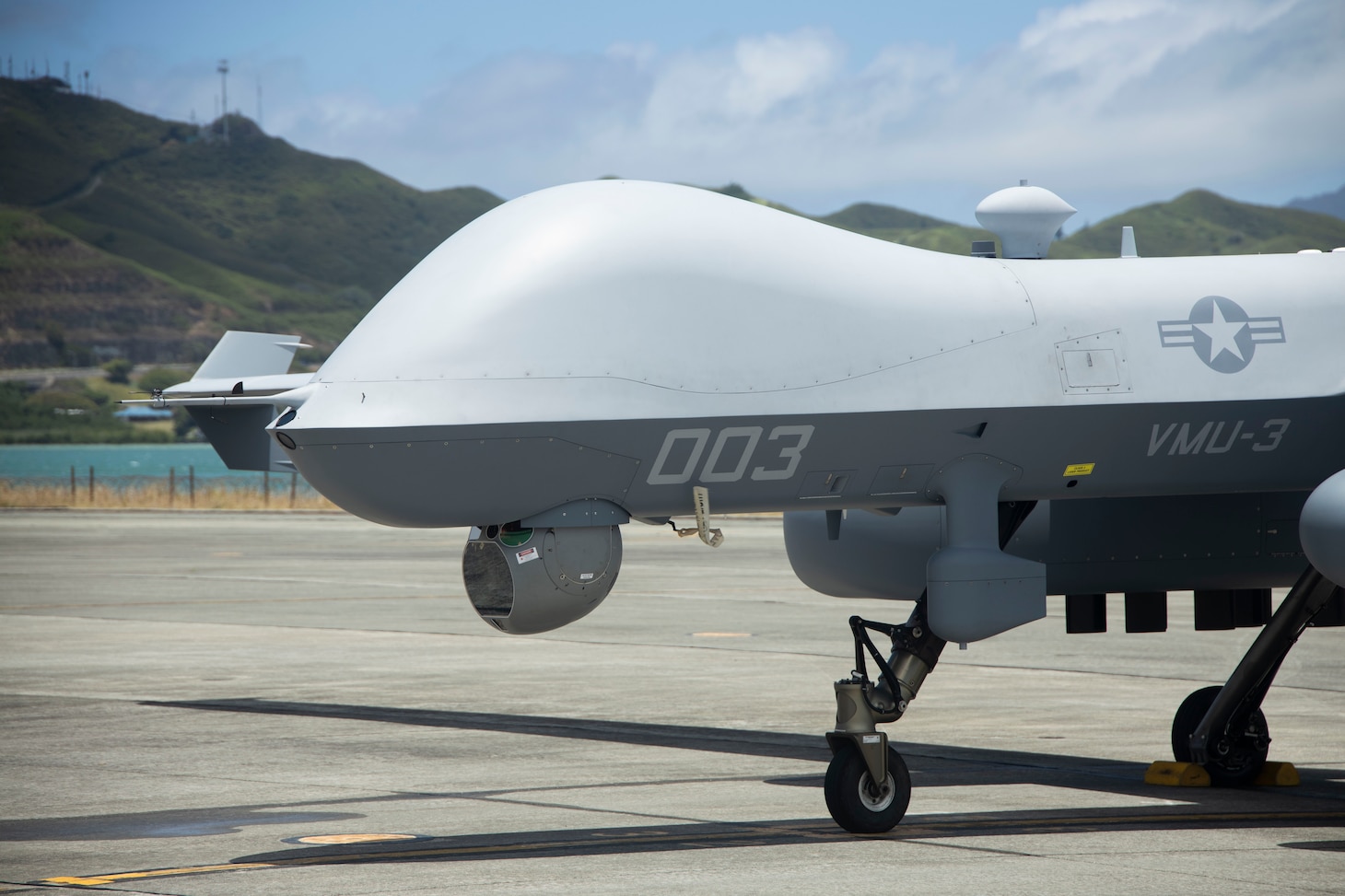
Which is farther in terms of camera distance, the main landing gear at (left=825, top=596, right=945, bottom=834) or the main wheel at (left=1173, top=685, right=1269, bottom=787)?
the main wheel at (left=1173, top=685, right=1269, bottom=787)

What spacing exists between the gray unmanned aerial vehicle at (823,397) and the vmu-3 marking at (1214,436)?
2 cm

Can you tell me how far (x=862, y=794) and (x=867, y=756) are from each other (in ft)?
0.96

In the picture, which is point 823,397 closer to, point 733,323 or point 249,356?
point 733,323

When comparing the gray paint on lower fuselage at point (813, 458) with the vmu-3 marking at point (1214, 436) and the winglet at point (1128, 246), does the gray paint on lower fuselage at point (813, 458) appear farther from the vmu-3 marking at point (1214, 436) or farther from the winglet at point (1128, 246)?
the winglet at point (1128, 246)

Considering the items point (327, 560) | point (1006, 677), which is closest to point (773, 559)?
point (327, 560)

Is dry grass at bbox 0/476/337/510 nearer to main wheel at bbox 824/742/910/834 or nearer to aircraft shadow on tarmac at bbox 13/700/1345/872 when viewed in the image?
aircraft shadow on tarmac at bbox 13/700/1345/872

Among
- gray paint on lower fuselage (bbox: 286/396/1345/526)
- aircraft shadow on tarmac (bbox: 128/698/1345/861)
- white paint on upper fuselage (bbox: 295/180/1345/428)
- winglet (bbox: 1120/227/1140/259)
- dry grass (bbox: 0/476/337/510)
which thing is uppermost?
winglet (bbox: 1120/227/1140/259)

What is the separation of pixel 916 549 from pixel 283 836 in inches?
199

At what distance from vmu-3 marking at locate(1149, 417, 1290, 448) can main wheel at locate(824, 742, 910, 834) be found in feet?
8.90

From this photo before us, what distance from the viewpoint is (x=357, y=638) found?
22.6m

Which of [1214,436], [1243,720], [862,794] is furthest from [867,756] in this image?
[1243,720]

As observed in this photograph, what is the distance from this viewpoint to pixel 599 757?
44.4 feet

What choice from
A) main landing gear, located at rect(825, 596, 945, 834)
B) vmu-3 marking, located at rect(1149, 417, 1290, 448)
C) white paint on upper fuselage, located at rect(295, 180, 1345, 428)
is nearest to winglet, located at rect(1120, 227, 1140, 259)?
white paint on upper fuselage, located at rect(295, 180, 1345, 428)

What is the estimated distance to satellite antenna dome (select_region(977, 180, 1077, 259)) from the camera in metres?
11.7
